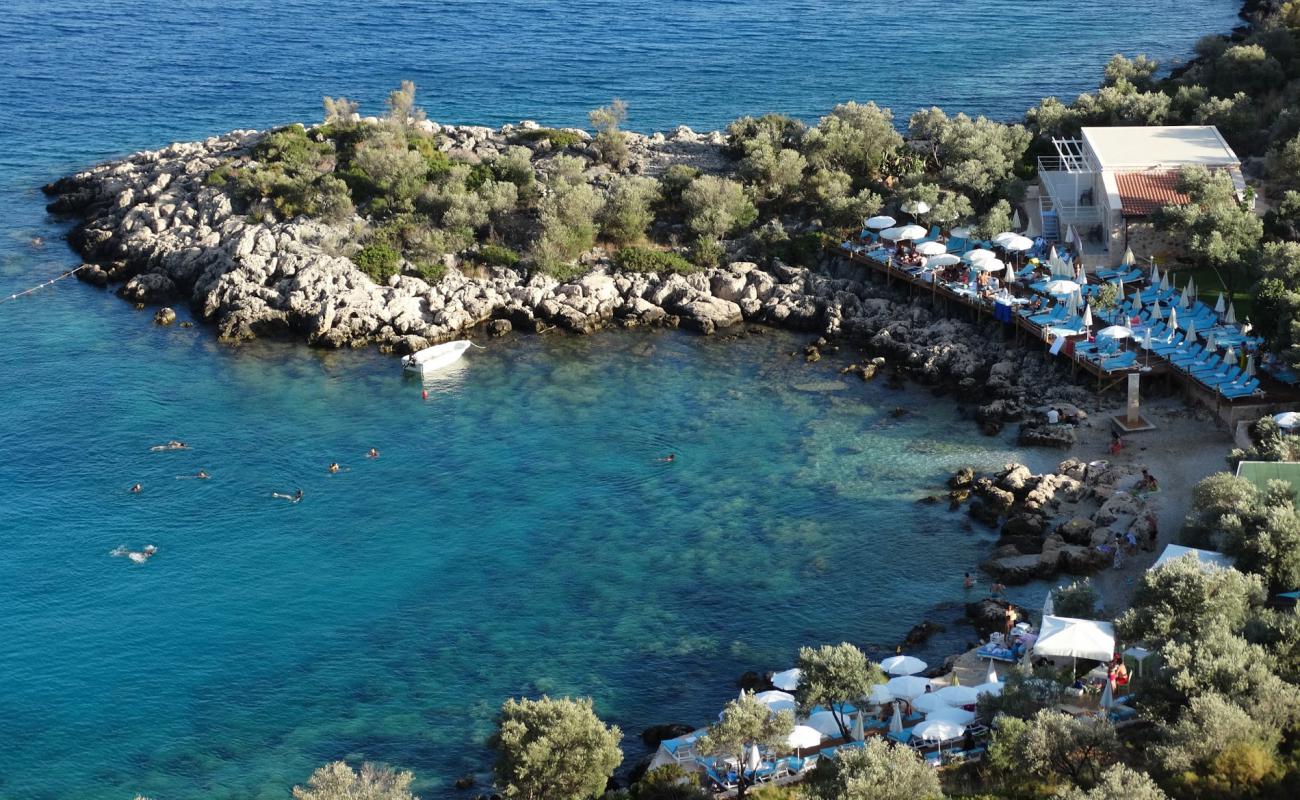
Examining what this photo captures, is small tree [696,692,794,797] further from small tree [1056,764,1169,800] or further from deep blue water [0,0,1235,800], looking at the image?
small tree [1056,764,1169,800]

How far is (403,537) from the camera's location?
176ft

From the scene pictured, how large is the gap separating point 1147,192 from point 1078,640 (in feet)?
102

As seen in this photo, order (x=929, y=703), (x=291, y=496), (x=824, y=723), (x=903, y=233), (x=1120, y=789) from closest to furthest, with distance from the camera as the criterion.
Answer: (x=1120, y=789) < (x=824, y=723) < (x=929, y=703) < (x=291, y=496) < (x=903, y=233)

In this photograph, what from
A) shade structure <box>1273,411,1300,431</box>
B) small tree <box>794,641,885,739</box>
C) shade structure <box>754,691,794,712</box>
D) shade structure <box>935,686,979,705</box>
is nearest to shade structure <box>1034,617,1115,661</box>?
shade structure <box>935,686,979,705</box>

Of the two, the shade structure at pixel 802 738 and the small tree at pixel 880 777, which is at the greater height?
the small tree at pixel 880 777

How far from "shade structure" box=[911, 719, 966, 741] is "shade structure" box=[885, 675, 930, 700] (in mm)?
2036

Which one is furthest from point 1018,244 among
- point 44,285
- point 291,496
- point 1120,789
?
point 44,285

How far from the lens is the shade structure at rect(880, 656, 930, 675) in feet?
141

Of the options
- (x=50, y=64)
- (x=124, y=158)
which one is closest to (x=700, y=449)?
(x=124, y=158)

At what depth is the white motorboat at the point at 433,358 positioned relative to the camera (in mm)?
64812

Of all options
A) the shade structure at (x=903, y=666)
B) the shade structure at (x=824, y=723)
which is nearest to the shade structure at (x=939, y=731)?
the shade structure at (x=824, y=723)

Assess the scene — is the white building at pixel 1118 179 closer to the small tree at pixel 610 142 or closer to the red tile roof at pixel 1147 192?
the red tile roof at pixel 1147 192

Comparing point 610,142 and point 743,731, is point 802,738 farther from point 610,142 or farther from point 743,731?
point 610,142

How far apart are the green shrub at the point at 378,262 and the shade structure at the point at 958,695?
125 ft
